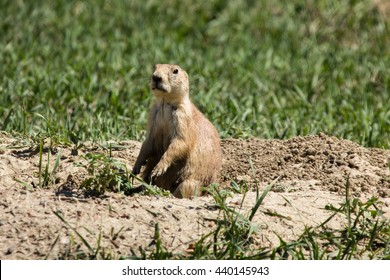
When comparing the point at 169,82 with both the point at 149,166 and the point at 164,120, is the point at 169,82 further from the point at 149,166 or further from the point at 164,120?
the point at 149,166

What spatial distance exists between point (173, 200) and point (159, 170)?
718 mm

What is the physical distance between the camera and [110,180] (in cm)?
591

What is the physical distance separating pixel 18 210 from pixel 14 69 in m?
4.36

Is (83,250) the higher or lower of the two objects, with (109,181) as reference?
lower

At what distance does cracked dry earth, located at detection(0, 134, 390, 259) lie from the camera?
5.33 meters

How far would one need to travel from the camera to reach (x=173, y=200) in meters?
5.80

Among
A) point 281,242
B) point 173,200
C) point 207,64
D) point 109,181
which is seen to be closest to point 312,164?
point 173,200

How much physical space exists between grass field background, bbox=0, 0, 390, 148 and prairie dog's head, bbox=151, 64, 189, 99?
906 millimetres

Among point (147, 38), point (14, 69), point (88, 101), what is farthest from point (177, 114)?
point (147, 38)

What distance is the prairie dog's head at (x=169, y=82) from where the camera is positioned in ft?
21.3

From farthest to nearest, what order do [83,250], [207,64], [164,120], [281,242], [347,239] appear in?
[207,64] → [164,120] → [347,239] → [281,242] → [83,250]

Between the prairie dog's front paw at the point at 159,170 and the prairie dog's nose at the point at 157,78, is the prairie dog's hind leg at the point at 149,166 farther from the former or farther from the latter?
the prairie dog's nose at the point at 157,78
